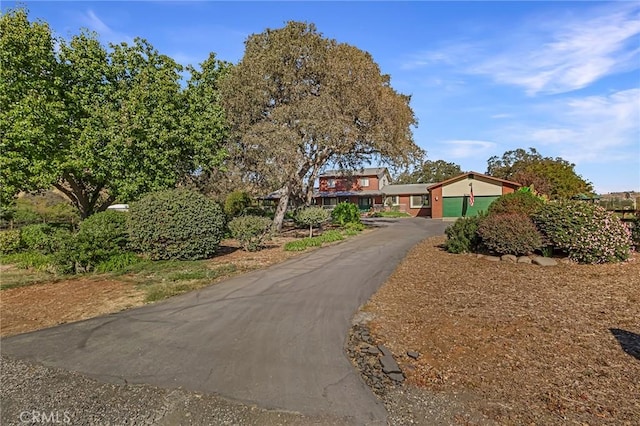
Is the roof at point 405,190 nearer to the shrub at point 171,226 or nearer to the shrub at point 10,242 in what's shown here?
the shrub at point 171,226

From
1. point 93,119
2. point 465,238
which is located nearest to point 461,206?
point 465,238

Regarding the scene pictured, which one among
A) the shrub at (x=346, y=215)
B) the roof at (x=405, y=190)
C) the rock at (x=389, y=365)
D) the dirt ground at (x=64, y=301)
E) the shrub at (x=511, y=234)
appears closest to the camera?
the rock at (x=389, y=365)

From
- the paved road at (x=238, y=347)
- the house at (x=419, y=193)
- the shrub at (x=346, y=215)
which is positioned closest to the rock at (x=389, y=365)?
the paved road at (x=238, y=347)

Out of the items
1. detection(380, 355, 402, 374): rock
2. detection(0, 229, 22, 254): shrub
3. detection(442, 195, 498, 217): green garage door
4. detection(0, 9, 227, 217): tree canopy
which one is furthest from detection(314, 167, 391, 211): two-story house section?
detection(380, 355, 402, 374): rock

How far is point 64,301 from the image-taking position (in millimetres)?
6883

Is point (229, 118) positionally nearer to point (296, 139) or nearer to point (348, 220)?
point (296, 139)

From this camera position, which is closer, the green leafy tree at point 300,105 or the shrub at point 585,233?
the shrub at point 585,233

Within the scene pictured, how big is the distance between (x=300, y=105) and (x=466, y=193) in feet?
71.5

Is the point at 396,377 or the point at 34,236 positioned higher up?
the point at 34,236

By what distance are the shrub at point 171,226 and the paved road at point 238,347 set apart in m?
3.46

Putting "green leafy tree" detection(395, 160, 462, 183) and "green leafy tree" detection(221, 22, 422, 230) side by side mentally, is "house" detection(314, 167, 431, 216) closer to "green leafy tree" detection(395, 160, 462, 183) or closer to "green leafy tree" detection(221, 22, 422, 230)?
"green leafy tree" detection(395, 160, 462, 183)

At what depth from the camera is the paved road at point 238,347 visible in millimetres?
3578

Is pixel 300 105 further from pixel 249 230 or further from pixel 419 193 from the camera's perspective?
pixel 419 193

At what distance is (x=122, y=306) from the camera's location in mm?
6516
